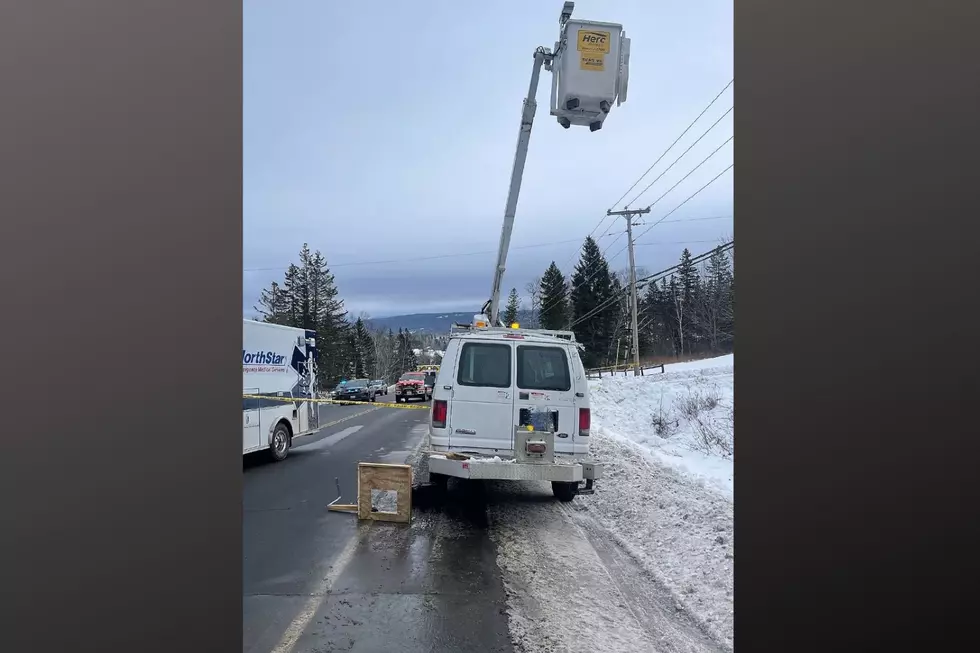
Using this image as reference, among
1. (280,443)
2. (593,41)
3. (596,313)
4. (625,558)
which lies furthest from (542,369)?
(596,313)

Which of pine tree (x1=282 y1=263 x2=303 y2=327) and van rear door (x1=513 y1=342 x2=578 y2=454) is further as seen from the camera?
pine tree (x1=282 y1=263 x2=303 y2=327)

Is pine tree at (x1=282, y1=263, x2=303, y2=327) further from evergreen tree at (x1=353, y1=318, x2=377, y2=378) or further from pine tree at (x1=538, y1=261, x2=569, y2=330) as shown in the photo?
pine tree at (x1=538, y1=261, x2=569, y2=330)

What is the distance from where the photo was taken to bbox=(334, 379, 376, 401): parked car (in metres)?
38.8

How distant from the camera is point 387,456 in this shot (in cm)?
1325

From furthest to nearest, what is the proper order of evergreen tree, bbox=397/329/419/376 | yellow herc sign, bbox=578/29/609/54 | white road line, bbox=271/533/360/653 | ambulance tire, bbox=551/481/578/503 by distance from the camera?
evergreen tree, bbox=397/329/419/376
ambulance tire, bbox=551/481/578/503
yellow herc sign, bbox=578/29/609/54
white road line, bbox=271/533/360/653

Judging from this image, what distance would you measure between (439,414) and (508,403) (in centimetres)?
94

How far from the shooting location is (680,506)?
7.75 m

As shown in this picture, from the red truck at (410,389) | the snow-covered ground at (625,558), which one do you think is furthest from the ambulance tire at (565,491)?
the red truck at (410,389)

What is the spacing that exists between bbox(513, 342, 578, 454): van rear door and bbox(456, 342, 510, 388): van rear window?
0.19 metres

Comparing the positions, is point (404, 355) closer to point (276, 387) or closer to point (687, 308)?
point (687, 308)

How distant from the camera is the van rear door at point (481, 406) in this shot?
26.7ft

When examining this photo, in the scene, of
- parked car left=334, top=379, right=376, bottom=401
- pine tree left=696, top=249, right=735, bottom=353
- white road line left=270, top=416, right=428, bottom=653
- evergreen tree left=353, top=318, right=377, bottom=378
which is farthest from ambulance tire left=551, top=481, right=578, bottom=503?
evergreen tree left=353, top=318, right=377, bottom=378
